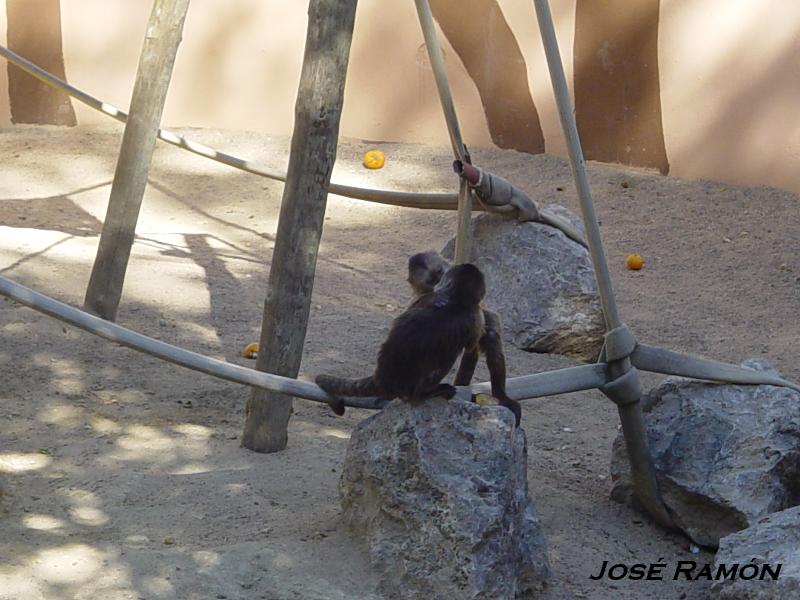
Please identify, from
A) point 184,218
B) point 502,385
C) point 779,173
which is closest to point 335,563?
point 502,385

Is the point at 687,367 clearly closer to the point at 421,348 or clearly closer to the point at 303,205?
the point at 421,348

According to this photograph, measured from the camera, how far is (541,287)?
6285 millimetres

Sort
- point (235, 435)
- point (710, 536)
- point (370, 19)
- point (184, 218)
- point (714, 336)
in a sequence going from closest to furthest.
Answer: point (710, 536), point (235, 435), point (714, 336), point (184, 218), point (370, 19)

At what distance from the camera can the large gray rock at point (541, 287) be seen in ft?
20.4

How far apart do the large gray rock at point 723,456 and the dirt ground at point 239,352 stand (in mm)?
169

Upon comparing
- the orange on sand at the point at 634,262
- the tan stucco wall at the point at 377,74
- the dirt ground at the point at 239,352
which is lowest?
the dirt ground at the point at 239,352

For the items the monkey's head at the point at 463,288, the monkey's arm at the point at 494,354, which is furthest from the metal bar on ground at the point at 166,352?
the monkey's head at the point at 463,288

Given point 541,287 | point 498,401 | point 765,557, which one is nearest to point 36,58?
point 541,287

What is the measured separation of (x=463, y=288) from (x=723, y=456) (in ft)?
4.40

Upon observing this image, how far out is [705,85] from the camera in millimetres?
8531

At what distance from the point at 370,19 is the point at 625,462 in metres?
5.81

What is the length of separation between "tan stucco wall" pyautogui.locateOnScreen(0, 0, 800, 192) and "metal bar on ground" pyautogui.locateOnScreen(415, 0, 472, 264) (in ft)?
15.0

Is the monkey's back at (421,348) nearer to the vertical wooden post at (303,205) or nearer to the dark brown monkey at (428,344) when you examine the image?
the dark brown monkey at (428,344)

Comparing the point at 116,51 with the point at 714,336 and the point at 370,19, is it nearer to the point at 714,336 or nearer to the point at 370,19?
the point at 370,19
